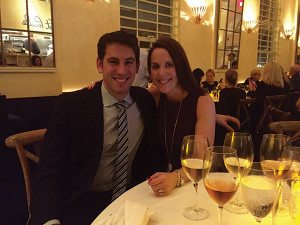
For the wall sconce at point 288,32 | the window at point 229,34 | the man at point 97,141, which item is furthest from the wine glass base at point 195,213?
the wall sconce at point 288,32

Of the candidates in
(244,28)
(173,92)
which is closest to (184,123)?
(173,92)

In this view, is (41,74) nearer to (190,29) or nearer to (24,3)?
(24,3)

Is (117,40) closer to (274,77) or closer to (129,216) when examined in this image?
(129,216)

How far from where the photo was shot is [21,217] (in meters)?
2.46

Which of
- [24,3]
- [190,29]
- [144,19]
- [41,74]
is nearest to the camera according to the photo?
[24,3]

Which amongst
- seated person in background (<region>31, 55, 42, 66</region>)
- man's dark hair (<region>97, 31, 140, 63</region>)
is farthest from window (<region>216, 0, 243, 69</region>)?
man's dark hair (<region>97, 31, 140, 63</region>)

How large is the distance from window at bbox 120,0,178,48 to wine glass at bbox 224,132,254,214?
4.80 m

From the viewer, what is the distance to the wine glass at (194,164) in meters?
0.87

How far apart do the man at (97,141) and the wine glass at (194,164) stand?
0.63m

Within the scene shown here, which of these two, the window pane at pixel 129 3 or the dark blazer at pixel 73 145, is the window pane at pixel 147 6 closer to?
the window pane at pixel 129 3

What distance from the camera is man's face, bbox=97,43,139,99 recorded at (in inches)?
63.3

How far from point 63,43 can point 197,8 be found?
3792mm

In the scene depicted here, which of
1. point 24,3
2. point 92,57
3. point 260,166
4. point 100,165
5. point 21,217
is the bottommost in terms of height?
point 21,217

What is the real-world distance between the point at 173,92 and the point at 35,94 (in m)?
3.03
